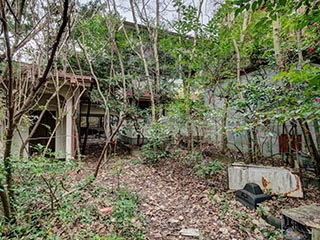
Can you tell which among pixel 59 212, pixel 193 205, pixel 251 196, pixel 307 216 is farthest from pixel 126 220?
pixel 307 216

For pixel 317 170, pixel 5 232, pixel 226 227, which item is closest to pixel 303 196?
pixel 317 170

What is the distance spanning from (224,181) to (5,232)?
413cm

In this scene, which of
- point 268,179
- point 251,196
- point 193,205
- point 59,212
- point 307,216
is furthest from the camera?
point 268,179

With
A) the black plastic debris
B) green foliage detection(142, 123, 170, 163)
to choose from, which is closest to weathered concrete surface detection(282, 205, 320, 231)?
the black plastic debris

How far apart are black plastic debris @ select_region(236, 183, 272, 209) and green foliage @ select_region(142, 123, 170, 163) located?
2.38 m

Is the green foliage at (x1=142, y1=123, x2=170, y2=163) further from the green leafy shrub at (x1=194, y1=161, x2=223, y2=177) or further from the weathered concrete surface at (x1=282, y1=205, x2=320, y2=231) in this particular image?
the weathered concrete surface at (x1=282, y1=205, x2=320, y2=231)

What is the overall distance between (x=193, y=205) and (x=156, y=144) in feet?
8.60

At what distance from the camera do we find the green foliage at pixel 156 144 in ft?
→ 18.1

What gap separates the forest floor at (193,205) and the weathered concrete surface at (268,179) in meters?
0.17

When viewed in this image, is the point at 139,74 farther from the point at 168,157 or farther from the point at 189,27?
the point at 168,157

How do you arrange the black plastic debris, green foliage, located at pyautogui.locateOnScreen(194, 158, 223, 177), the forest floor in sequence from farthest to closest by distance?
green foliage, located at pyautogui.locateOnScreen(194, 158, 223, 177) < the black plastic debris < the forest floor

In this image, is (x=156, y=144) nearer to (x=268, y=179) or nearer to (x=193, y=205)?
(x=193, y=205)

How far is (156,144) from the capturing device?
20.0 ft

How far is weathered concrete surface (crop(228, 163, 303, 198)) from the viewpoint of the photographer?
377cm
